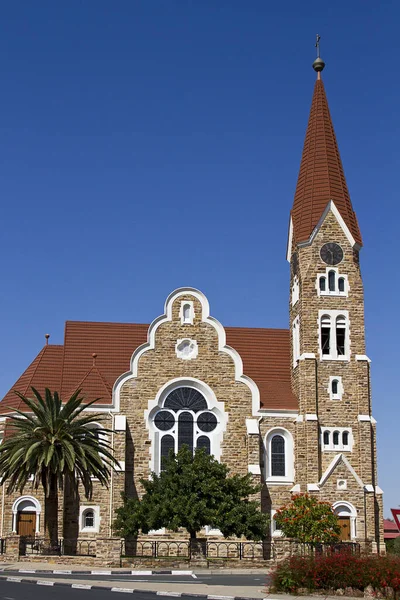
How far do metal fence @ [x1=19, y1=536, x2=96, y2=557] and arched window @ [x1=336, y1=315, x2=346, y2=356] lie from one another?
16.5 metres

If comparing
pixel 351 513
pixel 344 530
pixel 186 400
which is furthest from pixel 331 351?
pixel 344 530

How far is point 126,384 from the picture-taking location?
45750 mm

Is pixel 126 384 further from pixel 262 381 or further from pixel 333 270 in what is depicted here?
pixel 333 270

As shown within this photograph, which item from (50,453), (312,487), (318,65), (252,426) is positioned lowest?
(312,487)

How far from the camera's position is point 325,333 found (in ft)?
156

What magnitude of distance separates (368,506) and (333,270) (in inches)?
496

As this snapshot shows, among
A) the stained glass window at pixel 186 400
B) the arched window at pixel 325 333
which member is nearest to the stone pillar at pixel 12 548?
the stained glass window at pixel 186 400

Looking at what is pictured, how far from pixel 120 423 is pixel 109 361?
5220 mm

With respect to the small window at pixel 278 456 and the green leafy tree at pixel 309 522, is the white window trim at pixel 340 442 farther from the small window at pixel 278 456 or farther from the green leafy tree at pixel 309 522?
the green leafy tree at pixel 309 522

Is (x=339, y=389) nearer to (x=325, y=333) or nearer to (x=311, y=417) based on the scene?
(x=311, y=417)

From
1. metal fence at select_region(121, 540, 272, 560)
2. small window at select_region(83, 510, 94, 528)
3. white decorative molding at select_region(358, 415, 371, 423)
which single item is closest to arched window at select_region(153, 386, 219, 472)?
small window at select_region(83, 510, 94, 528)

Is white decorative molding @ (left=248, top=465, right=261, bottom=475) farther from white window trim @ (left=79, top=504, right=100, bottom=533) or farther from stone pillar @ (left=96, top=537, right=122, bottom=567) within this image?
stone pillar @ (left=96, top=537, right=122, bottom=567)

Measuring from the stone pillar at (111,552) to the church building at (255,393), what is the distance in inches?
416

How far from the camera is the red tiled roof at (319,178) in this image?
48.9 metres
